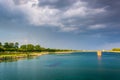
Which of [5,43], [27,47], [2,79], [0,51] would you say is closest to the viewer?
[2,79]

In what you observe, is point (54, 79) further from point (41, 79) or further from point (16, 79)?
point (16, 79)

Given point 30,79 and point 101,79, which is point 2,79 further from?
point 101,79

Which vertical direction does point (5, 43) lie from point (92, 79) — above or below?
above

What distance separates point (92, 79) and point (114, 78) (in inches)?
206

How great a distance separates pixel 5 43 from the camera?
161125mm

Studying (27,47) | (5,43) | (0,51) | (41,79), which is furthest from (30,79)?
(27,47)

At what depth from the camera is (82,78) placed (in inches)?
1665

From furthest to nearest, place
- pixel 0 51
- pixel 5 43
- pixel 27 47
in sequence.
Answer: pixel 27 47 < pixel 5 43 < pixel 0 51

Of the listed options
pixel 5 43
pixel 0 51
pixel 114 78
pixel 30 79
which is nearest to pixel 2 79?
pixel 30 79

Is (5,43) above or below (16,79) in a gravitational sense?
above

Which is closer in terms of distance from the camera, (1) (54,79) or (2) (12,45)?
(1) (54,79)

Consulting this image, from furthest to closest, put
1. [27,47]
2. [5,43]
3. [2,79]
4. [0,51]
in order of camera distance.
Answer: [27,47] < [5,43] < [0,51] < [2,79]

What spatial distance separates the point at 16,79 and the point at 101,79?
18.8 meters

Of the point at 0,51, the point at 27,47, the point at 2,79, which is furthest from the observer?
the point at 27,47
